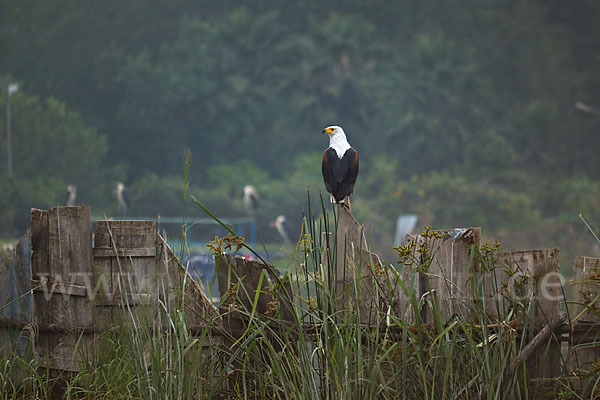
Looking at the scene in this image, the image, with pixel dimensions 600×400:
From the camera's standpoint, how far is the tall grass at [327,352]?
1.95m

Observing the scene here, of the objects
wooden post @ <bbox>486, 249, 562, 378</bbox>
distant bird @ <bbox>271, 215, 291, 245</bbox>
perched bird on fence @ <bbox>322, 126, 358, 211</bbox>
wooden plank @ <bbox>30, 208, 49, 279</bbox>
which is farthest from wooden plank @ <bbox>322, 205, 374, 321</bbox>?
distant bird @ <bbox>271, 215, 291, 245</bbox>

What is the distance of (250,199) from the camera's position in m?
21.5

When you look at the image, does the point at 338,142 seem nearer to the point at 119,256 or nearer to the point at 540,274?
the point at 119,256

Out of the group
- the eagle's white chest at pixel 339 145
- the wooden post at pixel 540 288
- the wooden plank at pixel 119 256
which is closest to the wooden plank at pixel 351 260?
the wooden post at pixel 540 288

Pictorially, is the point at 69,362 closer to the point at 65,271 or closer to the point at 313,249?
the point at 65,271

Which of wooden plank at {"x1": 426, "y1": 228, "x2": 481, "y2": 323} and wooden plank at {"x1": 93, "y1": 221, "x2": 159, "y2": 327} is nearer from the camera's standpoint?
wooden plank at {"x1": 426, "y1": 228, "x2": 481, "y2": 323}

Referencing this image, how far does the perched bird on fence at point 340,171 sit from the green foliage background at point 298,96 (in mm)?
20857

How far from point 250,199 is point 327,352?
64.5 ft

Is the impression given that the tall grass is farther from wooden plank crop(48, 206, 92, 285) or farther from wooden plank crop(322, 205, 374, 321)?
wooden plank crop(48, 206, 92, 285)

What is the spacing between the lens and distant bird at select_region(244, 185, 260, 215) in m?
21.3

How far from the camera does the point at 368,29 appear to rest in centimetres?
3028

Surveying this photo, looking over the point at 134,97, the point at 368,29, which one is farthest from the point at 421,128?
the point at 134,97

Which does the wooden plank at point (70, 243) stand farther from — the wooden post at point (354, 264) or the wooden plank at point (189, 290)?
the wooden post at point (354, 264)

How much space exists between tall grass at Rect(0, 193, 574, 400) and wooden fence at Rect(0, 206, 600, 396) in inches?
1.5
